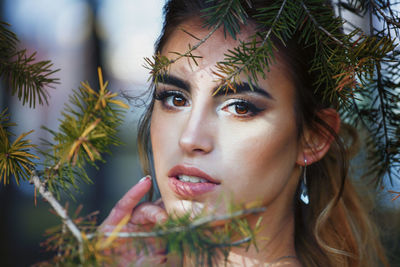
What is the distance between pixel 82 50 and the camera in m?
3.07

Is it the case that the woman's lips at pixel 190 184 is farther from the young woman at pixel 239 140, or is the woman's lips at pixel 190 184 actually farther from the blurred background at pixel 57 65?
the blurred background at pixel 57 65

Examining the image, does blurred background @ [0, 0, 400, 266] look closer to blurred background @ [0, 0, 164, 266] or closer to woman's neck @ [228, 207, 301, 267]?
blurred background @ [0, 0, 164, 266]

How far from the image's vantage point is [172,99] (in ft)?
2.98

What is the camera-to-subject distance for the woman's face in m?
0.80

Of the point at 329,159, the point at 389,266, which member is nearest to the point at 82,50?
→ the point at 329,159

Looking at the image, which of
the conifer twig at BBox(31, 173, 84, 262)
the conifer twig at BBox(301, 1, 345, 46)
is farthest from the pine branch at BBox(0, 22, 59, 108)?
the conifer twig at BBox(301, 1, 345, 46)

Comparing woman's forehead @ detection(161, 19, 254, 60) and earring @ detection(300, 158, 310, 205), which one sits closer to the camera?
woman's forehead @ detection(161, 19, 254, 60)

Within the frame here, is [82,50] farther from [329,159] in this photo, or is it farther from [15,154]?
[15,154]

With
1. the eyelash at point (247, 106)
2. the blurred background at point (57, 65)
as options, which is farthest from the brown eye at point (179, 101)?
the blurred background at point (57, 65)

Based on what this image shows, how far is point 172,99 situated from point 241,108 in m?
0.17

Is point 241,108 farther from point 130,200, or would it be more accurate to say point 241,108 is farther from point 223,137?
point 130,200

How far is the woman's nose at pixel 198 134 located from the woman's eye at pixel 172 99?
0.07 metres

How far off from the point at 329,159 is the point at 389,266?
1.61ft

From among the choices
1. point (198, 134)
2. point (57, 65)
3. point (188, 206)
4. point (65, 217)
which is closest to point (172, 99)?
point (198, 134)
